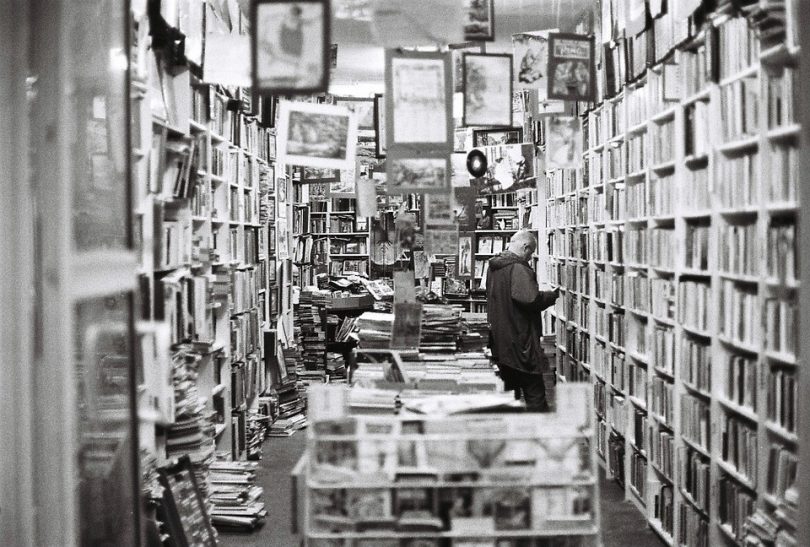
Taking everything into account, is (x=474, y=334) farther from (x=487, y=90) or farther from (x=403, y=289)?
(x=487, y=90)

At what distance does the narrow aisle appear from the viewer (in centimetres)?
532

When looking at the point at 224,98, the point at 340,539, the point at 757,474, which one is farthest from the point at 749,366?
the point at 224,98

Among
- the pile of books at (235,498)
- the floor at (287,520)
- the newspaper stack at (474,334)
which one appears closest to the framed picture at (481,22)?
the newspaper stack at (474,334)

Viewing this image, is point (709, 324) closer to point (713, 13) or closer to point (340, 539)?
point (713, 13)

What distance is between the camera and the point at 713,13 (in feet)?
13.7

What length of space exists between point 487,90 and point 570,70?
1.23 feet

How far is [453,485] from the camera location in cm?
275

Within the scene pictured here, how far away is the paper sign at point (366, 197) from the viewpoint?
15.3 ft

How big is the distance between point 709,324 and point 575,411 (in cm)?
183

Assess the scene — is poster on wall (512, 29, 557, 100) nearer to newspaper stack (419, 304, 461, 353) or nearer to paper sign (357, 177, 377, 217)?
paper sign (357, 177, 377, 217)

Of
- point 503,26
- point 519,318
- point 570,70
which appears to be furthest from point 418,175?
point 503,26

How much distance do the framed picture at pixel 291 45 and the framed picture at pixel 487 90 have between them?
1145mm

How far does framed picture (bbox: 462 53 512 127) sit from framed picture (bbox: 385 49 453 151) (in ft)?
1.04

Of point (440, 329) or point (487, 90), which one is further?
point (440, 329)
